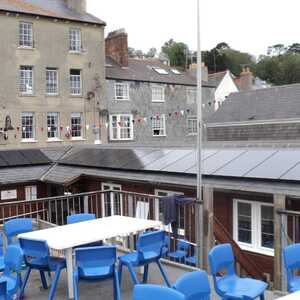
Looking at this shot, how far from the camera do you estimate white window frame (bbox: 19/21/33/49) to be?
2681 centimetres

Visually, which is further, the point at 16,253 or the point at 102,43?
the point at 102,43

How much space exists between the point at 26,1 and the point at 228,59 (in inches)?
2112

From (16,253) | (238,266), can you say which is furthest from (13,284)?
(238,266)

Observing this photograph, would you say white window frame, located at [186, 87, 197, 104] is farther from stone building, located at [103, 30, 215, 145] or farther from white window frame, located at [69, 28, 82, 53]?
white window frame, located at [69, 28, 82, 53]

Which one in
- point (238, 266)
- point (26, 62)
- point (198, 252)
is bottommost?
point (238, 266)

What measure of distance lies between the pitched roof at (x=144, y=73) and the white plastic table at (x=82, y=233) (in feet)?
80.9

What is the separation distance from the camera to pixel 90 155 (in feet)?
57.7

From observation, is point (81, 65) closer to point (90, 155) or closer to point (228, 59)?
point (90, 155)

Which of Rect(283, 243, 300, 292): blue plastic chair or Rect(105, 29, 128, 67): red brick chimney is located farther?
Rect(105, 29, 128, 67): red brick chimney

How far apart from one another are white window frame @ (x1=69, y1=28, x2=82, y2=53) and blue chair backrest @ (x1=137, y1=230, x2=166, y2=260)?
81.5ft

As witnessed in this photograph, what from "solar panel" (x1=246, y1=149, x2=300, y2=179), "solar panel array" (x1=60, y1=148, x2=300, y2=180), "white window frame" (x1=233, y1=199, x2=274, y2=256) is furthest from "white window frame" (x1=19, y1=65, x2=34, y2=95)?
"solar panel" (x1=246, y1=149, x2=300, y2=179)

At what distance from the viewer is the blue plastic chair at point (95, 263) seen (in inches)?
195

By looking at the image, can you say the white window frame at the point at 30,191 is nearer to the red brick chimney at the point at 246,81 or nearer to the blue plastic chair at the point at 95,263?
the blue plastic chair at the point at 95,263

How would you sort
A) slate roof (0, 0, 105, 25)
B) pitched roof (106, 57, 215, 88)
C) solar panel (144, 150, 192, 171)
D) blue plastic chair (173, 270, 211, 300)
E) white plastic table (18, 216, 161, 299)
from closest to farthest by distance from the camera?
blue plastic chair (173, 270, 211, 300) < white plastic table (18, 216, 161, 299) < solar panel (144, 150, 192, 171) < slate roof (0, 0, 105, 25) < pitched roof (106, 57, 215, 88)
